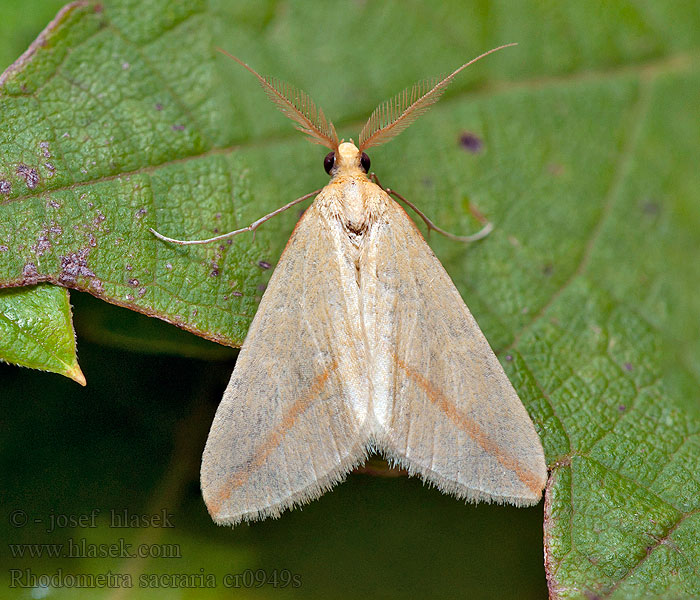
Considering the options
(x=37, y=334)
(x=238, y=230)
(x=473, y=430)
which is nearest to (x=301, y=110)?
(x=238, y=230)

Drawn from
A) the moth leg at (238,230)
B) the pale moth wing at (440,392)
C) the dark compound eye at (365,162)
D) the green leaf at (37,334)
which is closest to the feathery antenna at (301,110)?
the dark compound eye at (365,162)

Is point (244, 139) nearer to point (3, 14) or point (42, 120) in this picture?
point (42, 120)

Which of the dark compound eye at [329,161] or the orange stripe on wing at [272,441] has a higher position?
the dark compound eye at [329,161]

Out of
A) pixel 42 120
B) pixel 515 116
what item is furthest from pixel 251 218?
pixel 515 116

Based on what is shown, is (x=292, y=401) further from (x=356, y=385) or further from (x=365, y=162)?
(x=365, y=162)

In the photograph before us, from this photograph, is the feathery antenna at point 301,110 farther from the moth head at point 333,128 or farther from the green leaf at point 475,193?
the green leaf at point 475,193

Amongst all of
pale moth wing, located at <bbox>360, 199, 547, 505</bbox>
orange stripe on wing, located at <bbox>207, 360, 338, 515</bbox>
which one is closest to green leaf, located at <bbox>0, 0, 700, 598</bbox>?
pale moth wing, located at <bbox>360, 199, 547, 505</bbox>

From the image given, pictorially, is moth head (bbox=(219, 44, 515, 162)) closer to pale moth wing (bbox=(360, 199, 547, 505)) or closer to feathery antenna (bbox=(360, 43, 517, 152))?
feathery antenna (bbox=(360, 43, 517, 152))

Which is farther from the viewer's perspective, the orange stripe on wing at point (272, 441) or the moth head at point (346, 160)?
the moth head at point (346, 160)

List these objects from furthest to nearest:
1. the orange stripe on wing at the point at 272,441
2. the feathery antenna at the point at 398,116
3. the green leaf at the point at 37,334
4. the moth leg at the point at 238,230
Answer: the feathery antenna at the point at 398,116 → the moth leg at the point at 238,230 → the orange stripe on wing at the point at 272,441 → the green leaf at the point at 37,334
